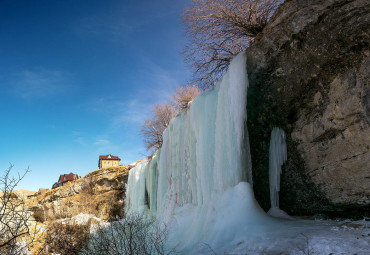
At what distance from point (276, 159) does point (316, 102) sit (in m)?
1.51

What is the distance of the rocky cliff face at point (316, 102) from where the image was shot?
13.1 feet

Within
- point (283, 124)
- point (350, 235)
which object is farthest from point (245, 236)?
point (283, 124)

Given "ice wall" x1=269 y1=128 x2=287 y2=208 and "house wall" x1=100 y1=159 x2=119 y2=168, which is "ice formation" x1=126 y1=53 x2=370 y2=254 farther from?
"house wall" x1=100 y1=159 x2=119 y2=168

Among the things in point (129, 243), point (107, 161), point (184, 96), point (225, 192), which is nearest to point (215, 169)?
point (225, 192)

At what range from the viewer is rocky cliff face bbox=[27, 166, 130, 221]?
1698 cm

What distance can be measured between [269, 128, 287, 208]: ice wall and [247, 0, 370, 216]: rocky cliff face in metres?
0.13

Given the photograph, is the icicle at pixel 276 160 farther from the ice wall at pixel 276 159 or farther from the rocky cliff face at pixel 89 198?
the rocky cliff face at pixel 89 198

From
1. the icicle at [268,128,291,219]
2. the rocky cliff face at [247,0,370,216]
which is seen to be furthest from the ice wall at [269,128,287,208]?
the rocky cliff face at [247,0,370,216]

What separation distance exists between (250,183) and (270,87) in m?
2.16

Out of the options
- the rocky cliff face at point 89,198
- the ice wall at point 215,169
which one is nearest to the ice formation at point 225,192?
the ice wall at point 215,169

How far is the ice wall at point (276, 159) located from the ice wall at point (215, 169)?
0.68 m

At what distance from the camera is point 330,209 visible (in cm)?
478

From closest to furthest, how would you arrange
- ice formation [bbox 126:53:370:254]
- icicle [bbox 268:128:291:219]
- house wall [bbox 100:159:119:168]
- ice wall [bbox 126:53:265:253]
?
ice formation [bbox 126:53:370:254]
ice wall [bbox 126:53:265:253]
icicle [bbox 268:128:291:219]
house wall [bbox 100:159:119:168]

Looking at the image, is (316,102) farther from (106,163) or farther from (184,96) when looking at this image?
(106,163)
